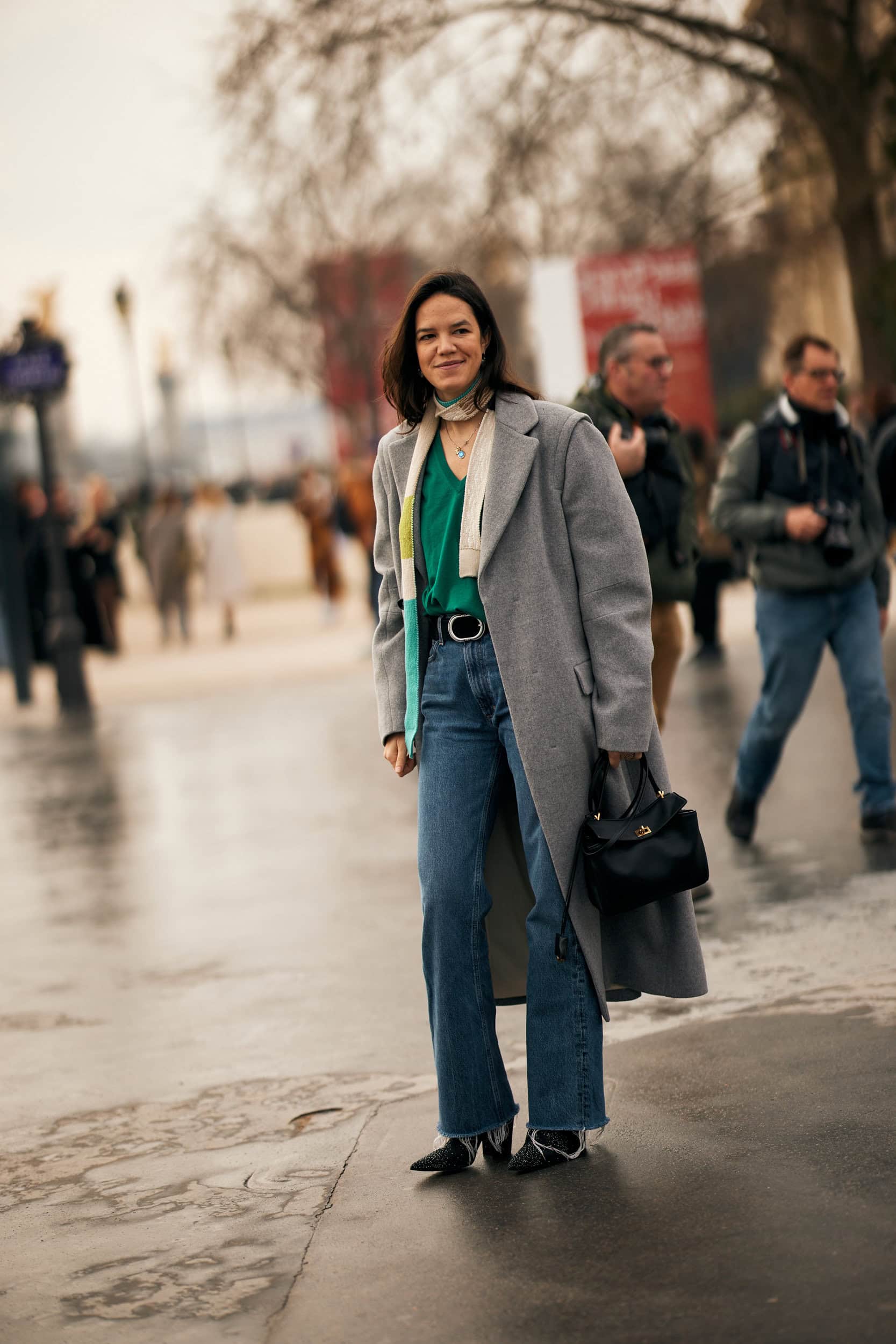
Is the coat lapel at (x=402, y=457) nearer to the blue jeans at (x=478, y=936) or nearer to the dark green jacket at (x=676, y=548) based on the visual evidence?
the blue jeans at (x=478, y=936)

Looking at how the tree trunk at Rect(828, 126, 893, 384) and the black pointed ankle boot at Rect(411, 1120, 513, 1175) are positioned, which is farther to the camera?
the tree trunk at Rect(828, 126, 893, 384)

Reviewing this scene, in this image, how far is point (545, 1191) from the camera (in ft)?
13.1

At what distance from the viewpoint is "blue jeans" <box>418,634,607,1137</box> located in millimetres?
4098

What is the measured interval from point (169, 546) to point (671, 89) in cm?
889

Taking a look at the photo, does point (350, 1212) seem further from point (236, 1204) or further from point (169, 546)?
point (169, 546)

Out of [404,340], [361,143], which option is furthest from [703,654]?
[404,340]

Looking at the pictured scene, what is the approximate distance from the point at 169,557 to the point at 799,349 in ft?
56.3

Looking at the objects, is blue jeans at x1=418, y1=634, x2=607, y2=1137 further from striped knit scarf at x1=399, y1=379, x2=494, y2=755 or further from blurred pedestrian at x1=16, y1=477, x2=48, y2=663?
blurred pedestrian at x1=16, y1=477, x2=48, y2=663

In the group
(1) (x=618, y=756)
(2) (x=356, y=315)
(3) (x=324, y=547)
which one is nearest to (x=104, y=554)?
(3) (x=324, y=547)

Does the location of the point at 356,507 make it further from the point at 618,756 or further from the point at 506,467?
the point at 618,756

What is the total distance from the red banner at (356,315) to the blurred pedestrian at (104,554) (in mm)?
18978

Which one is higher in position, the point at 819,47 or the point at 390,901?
the point at 819,47

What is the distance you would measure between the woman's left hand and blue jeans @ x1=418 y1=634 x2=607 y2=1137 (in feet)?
0.62

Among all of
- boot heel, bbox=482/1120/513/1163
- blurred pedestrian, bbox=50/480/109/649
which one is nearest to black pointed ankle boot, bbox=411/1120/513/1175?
boot heel, bbox=482/1120/513/1163
